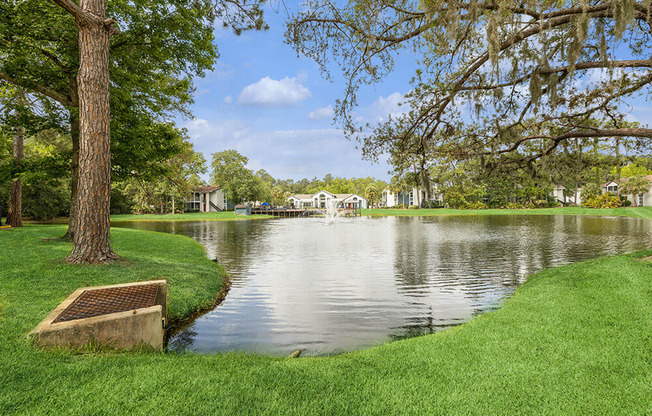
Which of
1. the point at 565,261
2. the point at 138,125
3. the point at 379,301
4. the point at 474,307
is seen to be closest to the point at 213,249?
the point at 138,125

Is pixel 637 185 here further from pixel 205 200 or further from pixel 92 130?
pixel 205 200

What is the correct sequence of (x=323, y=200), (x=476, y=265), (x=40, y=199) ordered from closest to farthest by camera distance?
(x=476, y=265) → (x=40, y=199) → (x=323, y=200)

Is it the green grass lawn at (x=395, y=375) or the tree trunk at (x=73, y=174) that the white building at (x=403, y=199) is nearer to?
the tree trunk at (x=73, y=174)

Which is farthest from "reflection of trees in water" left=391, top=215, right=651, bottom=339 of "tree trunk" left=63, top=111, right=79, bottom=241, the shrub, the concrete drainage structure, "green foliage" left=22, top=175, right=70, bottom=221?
the shrub

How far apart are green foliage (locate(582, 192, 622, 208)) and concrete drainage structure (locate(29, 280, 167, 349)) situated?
184 feet

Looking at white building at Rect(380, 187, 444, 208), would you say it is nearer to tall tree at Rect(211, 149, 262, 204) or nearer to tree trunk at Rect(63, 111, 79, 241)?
tall tree at Rect(211, 149, 262, 204)

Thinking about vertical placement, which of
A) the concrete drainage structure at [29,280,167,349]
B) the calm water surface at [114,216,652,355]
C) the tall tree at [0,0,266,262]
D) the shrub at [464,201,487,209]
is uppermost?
the tall tree at [0,0,266,262]

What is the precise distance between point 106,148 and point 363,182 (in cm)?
11730

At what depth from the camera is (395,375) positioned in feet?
9.55

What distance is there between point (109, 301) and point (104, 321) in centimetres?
74

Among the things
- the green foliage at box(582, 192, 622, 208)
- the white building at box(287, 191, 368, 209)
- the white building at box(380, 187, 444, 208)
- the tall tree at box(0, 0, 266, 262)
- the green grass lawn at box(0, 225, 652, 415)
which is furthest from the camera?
the white building at box(287, 191, 368, 209)

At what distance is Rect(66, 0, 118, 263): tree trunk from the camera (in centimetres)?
642

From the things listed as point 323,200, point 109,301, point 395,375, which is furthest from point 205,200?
point 395,375

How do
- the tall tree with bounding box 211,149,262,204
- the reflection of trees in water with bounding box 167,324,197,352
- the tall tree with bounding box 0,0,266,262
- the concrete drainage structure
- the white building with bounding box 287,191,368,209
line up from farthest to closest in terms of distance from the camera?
the white building with bounding box 287,191,368,209 < the tall tree with bounding box 211,149,262,204 < the tall tree with bounding box 0,0,266,262 < the reflection of trees in water with bounding box 167,324,197,352 < the concrete drainage structure
